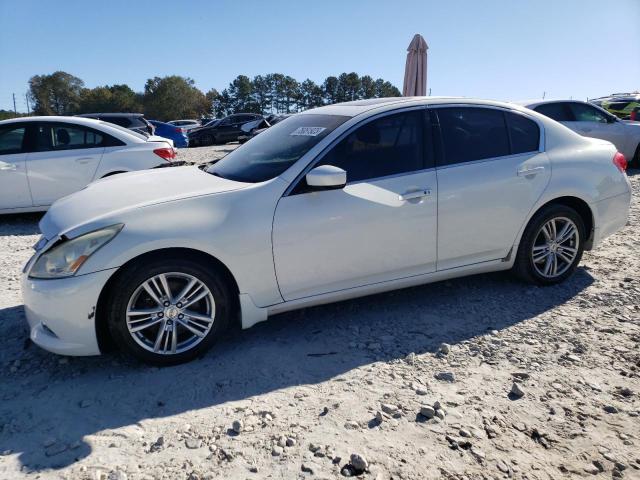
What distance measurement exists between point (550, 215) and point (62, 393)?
3752mm

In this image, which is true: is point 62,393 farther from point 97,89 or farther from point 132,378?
point 97,89

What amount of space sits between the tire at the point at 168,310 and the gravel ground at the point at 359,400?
133 mm

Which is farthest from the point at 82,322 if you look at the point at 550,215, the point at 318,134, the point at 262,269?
the point at 550,215

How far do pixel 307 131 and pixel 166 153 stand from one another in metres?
4.51

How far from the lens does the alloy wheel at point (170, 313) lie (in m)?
3.00

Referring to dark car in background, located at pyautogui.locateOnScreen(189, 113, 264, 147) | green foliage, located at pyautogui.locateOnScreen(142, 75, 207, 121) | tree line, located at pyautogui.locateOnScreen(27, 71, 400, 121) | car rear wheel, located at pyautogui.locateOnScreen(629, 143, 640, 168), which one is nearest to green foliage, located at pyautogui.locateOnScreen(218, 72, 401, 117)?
tree line, located at pyautogui.locateOnScreen(27, 71, 400, 121)

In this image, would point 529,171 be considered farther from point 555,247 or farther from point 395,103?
point 395,103

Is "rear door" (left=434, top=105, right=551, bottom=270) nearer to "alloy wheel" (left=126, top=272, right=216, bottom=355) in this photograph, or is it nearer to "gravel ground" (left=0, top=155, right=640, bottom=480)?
"gravel ground" (left=0, top=155, right=640, bottom=480)

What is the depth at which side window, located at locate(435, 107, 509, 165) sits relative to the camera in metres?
3.78

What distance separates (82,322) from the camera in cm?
289

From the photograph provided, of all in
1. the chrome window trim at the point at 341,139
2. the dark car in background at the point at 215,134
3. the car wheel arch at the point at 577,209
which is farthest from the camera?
the dark car in background at the point at 215,134

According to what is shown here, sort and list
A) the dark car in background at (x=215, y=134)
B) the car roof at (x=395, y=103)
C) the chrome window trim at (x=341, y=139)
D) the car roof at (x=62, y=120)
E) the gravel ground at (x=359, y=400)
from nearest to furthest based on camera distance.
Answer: the gravel ground at (x=359, y=400) < the chrome window trim at (x=341, y=139) < the car roof at (x=395, y=103) < the car roof at (x=62, y=120) < the dark car in background at (x=215, y=134)

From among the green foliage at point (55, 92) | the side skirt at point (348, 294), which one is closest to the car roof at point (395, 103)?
the side skirt at point (348, 294)

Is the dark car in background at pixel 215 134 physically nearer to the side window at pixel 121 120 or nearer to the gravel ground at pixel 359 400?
the side window at pixel 121 120
